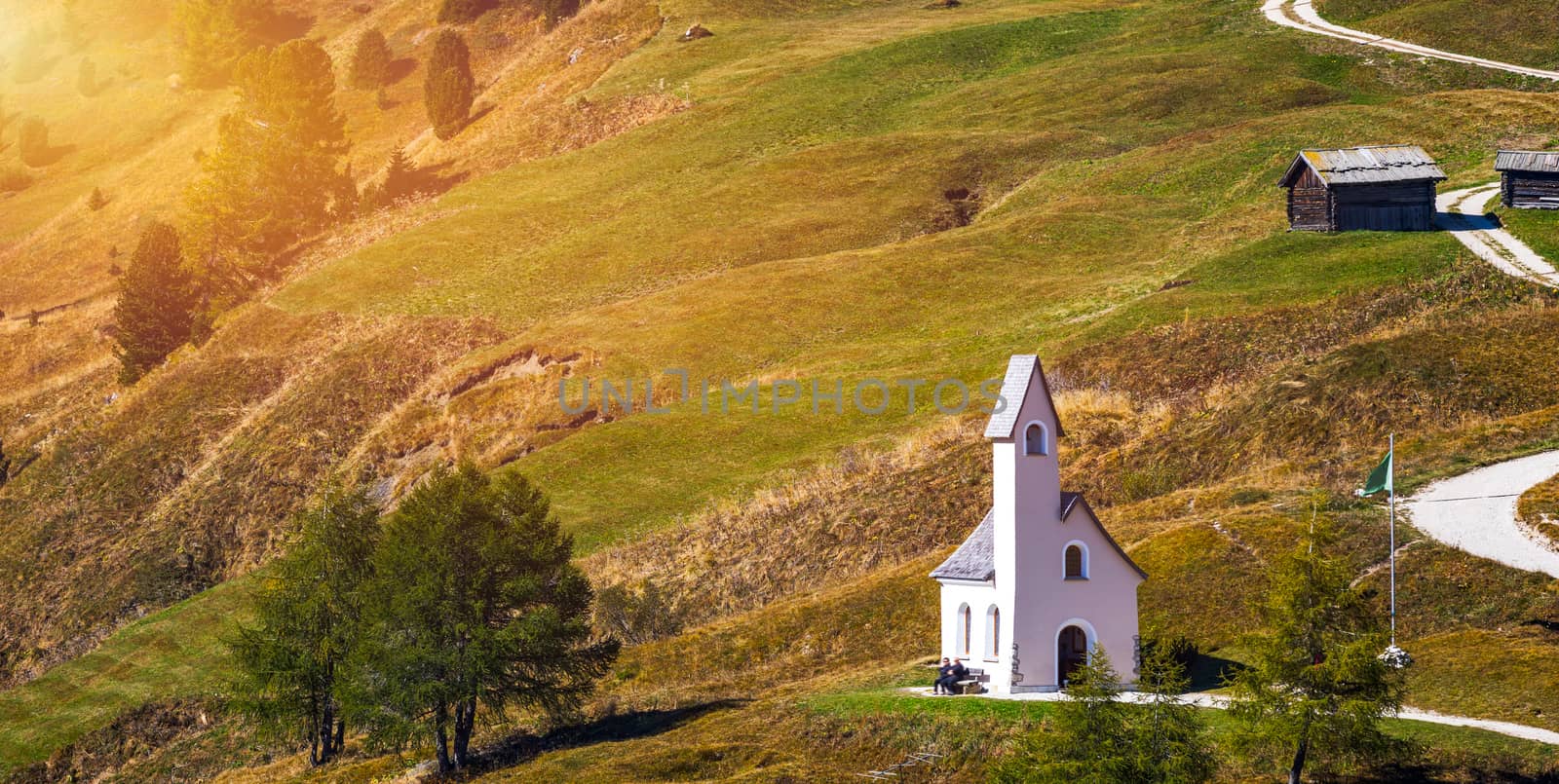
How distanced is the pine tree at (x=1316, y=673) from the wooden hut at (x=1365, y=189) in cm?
4801

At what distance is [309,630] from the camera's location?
49.4 metres

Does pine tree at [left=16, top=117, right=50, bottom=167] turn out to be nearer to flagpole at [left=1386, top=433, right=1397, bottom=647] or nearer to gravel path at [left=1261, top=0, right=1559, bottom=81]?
gravel path at [left=1261, top=0, right=1559, bottom=81]

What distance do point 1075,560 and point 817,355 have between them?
3555cm

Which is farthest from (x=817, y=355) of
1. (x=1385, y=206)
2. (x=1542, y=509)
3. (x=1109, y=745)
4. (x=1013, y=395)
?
(x=1109, y=745)

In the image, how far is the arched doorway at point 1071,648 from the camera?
128 feet

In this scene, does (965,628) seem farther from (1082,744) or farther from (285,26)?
(285,26)

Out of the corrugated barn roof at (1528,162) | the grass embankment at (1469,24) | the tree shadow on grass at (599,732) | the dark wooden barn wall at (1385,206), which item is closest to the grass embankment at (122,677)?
the tree shadow on grass at (599,732)

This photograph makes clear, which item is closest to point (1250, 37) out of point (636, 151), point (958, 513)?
point (636, 151)

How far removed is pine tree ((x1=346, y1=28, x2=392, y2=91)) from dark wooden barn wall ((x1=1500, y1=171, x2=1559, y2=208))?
113 meters

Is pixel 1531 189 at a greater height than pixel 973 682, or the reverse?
pixel 1531 189

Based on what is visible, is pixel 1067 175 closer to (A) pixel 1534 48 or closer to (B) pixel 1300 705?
(A) pixel 1534 48

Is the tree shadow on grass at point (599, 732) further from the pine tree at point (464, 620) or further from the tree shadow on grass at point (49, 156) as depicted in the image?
the tree shadow on grass at point (49, 156)

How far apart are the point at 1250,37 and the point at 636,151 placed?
5060 cm

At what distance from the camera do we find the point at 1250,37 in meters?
118
